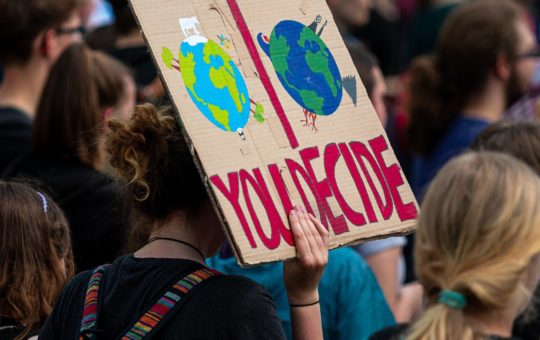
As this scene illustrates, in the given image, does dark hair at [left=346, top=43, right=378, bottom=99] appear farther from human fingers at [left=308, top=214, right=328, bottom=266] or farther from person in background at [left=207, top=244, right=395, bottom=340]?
human fingers at [left=308, top=214, right=328, bottom=266]

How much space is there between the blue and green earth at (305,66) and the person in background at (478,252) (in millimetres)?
370

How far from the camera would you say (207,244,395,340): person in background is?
264cm

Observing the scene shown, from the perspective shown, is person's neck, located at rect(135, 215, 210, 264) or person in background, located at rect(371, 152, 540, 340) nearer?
person in background, located at rect(371, 152, 540, 340)

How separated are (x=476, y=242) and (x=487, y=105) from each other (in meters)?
2.40

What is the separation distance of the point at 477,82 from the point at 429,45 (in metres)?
2.65

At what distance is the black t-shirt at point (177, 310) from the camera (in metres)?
1.87

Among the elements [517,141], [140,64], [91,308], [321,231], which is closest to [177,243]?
[91,308]

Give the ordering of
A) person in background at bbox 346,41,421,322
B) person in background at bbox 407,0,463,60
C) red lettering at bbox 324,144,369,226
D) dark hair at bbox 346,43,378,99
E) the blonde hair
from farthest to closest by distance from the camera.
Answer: person in background at bbox 407,0,463,60
dark hair at bbox 346,43,378,99
person in background at bbox 346,41,421,322
red lettering at bbox 324,144,369,226
the blonde hair

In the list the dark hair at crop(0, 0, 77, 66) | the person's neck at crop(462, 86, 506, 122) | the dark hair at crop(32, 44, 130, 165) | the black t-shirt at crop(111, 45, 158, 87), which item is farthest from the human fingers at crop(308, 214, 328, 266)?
the black t-shirt at crop(111, 45, 158, 87)

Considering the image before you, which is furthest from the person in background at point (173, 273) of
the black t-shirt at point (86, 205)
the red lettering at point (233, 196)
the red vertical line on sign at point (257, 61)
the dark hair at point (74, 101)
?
the dark hair at point (74, 101)

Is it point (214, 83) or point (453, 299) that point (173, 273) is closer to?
point (214, 83)

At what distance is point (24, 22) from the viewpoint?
393cm

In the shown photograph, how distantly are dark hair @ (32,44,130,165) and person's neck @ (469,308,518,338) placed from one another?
1750mm

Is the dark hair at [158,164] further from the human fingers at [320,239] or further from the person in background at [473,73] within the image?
the person in background at [473,73]
